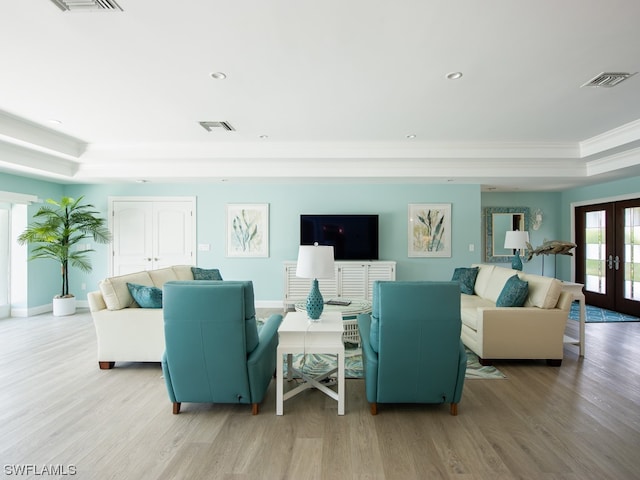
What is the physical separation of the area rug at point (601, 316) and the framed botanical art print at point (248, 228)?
16.9ft

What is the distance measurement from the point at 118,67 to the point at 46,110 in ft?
5.29

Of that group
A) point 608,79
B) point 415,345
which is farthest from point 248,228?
point 608,79

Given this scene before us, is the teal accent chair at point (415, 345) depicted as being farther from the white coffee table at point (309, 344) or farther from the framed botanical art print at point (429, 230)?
the framed botanical art print at point (429, 230)

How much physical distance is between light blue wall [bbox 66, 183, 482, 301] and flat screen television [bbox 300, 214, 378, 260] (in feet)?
0.67

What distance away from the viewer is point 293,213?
6.06 metres

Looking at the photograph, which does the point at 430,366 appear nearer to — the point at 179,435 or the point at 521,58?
the point at 179,435

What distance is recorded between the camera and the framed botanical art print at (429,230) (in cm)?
596

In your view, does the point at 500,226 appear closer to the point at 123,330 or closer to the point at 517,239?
the point at 517,239

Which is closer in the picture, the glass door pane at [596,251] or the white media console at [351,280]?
the white media console at [351,280]

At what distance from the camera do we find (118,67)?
107 inches

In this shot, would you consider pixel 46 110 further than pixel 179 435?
Yes

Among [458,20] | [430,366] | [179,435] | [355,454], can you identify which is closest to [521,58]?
[458,20]

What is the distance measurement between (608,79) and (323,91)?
2438 millimetres

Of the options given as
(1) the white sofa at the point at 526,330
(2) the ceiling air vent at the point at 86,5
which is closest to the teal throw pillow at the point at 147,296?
(2) the ceiling air vent at the point at 86,5
